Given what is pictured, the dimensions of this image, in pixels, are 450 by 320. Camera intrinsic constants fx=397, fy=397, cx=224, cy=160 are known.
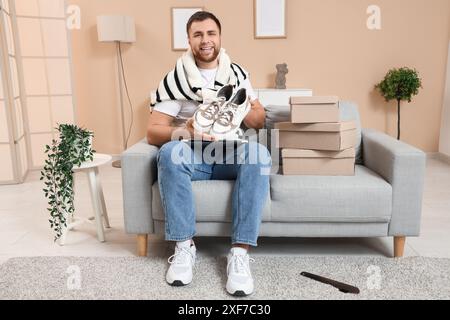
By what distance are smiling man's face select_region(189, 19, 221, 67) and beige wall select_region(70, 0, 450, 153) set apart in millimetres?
2143

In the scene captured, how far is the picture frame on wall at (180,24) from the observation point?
3830 mm

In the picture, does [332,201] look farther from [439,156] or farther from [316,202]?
[439,156]

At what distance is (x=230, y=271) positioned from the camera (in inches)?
61.0

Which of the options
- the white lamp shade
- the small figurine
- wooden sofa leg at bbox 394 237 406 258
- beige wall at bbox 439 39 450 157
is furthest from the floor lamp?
beige wall at bbox 439 39 450 157

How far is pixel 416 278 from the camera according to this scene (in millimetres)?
1587

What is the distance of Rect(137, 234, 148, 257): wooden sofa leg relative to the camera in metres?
1.80

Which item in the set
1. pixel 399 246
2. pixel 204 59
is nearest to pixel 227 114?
pixel 204 59

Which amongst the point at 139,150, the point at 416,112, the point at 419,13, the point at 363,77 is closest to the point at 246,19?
the point at 363,77

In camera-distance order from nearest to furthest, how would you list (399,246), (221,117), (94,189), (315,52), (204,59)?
(221,117) < (399,246) < (204,59) < (94,189) < (315,52)

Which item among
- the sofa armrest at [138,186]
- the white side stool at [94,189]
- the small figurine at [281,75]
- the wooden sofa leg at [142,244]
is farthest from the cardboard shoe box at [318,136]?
the small figurine at [281,75]

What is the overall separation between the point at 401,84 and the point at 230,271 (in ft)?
9.32

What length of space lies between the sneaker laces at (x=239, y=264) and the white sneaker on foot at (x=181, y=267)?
0.55 feet
